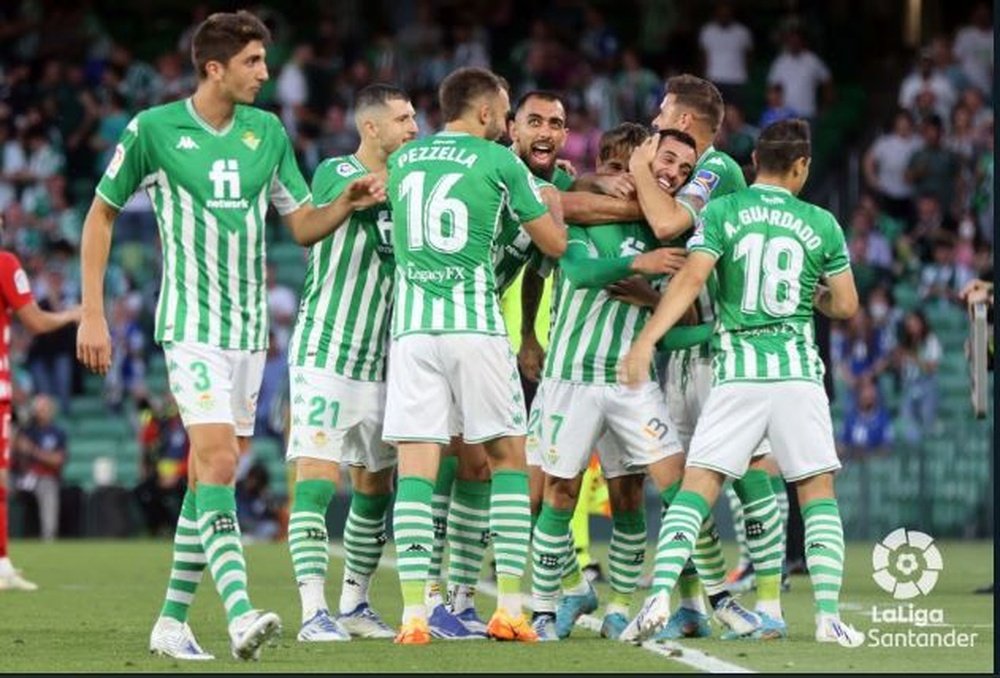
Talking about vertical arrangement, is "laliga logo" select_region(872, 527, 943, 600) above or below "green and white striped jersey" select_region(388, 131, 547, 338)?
below

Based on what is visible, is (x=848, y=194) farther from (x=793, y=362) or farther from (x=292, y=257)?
(x=793, y=362)

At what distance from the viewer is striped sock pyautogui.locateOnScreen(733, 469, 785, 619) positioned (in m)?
10.5

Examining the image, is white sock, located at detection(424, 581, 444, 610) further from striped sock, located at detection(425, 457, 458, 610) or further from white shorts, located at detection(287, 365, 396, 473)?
white shorts, located at detection(287, 365, 396, 473)

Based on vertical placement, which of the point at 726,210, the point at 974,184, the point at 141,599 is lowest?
the point at 141,599

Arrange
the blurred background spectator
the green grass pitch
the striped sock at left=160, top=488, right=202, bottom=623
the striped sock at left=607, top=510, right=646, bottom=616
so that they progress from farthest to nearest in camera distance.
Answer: the blurred background spectator < the striped sock at left=607, top=510, right=646, bottom=616 < the striped sock at left=160, top=488, right=202, bottom=623 < the green grass pitch

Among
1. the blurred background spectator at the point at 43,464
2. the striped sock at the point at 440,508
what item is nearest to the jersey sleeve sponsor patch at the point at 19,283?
the striped sock at the point at 440,508

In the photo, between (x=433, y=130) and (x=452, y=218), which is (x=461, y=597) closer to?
(x=452, y=218)

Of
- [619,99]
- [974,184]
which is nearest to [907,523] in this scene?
[974,184]

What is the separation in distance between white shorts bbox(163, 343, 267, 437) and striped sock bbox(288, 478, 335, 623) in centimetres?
88

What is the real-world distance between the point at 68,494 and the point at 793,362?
14341 mm

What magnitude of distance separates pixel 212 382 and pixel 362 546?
165 centimetres

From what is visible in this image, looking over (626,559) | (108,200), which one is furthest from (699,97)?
(108,200)

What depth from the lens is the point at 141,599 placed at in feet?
44.5

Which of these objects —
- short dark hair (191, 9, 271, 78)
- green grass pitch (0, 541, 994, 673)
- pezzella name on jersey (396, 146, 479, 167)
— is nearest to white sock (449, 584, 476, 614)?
green grass pitch (0, 541, 994, 673)
